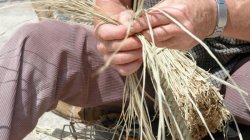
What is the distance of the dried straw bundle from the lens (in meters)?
0.80

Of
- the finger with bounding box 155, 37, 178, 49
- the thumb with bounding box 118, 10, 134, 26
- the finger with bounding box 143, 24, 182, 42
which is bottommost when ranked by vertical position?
the finger with bounding box 155, 37, 178, 49

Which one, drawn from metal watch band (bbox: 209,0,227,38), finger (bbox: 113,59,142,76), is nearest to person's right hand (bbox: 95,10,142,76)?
finger (bbox: 113,59,142,76)

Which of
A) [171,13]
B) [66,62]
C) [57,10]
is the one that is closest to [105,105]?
[66,62]

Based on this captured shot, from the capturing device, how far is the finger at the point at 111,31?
0.77 metres

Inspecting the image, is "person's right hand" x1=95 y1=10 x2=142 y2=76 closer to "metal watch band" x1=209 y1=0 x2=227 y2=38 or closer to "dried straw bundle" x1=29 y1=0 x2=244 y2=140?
"dried straw bundle" x1=29 y1=0 x2=244 y2=140

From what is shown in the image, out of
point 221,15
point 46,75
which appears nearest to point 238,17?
point 221,15

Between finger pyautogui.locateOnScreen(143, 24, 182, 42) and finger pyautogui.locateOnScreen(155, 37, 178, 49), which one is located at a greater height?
finger pyautogui.locateOnScreen(143, 24, 182, 42)

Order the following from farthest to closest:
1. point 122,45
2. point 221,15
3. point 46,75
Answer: point 46,75, point 221,15, point 122,45

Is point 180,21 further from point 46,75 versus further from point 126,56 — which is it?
point 46,75

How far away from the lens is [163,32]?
0.76 meters

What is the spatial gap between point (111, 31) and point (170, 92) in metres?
0.16

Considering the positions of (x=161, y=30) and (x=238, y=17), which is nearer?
(x=161, y=30)

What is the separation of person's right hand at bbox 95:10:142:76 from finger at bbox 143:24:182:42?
0.02 meters

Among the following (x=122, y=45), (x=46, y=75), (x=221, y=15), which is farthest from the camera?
(x=46, y=75)
